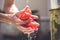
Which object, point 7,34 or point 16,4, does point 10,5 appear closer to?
point 16,4

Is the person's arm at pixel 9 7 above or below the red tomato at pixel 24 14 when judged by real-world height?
above

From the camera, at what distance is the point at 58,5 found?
1.15 metres

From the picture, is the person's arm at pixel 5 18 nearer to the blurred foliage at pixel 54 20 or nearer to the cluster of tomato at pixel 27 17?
the cluster of tomato at pixel 27 17

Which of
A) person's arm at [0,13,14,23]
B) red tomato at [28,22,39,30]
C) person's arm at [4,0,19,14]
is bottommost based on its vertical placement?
red tomato at [28,22,39,30]

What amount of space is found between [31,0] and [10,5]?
0.16m

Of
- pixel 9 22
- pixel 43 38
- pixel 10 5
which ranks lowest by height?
pixel 43 38

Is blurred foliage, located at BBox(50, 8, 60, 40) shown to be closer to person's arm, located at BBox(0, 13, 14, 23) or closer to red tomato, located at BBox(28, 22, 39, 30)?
red tomato, located at BBox(28, 22, 39, 30)

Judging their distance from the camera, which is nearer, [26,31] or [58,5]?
[26,31]

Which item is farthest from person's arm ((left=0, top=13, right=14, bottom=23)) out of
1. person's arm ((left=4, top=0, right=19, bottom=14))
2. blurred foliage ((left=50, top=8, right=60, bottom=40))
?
blurred foliage ((left=50, top=8, right=60, bottom=40))

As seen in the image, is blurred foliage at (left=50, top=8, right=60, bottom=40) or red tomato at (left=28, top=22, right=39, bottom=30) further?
blurred foliage at (left=50, top=8, right=60, bottom=40)

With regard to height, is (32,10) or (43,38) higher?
(32,10)

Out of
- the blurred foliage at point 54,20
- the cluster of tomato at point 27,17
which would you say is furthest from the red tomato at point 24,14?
the blurred foliage at point 54,20

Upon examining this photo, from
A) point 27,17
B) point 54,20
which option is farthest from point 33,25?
point 54,20

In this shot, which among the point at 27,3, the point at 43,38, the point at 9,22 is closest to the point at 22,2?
the point at 27,3
